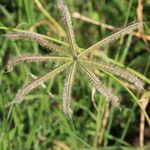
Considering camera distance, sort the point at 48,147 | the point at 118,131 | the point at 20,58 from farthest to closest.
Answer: the point at 118,131
the point at 48,147
the point at 20,58

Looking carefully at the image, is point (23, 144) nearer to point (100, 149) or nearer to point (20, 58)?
point (100, 149)

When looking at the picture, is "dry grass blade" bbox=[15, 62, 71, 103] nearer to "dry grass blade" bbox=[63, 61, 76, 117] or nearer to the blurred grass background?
"dry grass blade" bbox=[63, 61, 76, 117]

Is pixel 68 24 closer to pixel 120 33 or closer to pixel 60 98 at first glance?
pixel 120 33

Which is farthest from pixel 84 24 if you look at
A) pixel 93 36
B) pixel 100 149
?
pixel 100 149

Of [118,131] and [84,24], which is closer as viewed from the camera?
[118,131]

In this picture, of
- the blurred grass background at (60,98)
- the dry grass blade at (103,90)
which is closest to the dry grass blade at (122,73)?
the dry grass blade at (103,90)

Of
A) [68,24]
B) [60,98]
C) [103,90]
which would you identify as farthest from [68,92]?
[60,98]
